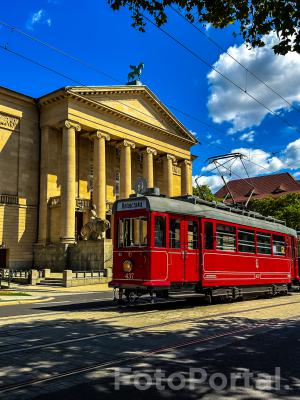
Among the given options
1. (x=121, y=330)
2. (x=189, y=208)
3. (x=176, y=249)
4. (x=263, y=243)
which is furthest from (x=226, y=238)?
(x=121, y=330)

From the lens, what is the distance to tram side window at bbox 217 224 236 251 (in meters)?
14.5

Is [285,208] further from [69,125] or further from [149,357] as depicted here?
[149,357]

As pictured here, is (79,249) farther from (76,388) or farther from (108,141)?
(76,388)

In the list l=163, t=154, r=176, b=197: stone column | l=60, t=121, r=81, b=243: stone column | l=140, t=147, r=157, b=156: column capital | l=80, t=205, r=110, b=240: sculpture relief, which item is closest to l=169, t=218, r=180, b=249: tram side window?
l=80, t=205, r=110, b=240: sculpture relief

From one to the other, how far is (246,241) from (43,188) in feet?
87.1

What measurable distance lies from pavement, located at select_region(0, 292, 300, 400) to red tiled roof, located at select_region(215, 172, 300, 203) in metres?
71.0

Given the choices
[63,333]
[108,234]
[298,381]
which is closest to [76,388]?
[298,381]

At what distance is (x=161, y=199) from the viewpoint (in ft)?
41.9

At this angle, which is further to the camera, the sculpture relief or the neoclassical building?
the neoclassical building

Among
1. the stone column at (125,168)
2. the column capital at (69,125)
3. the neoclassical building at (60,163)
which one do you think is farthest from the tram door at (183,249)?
the stone column at (125,168)

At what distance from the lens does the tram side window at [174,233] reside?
1280cm

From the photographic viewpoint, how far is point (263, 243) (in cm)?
1717

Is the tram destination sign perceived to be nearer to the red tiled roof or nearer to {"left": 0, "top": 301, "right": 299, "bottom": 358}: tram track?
{"left": 0, "top": 301, "right": 299, "bottom": 358}: tram track

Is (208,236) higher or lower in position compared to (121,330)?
higher
